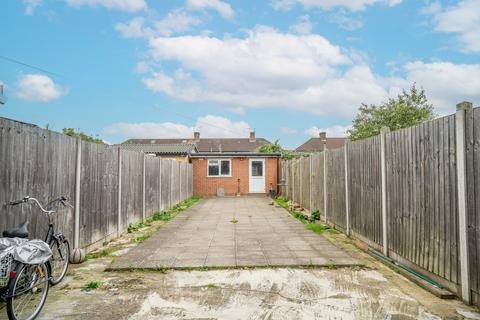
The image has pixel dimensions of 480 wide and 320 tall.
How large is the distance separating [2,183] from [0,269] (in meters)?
1.09

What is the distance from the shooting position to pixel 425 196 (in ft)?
13.9

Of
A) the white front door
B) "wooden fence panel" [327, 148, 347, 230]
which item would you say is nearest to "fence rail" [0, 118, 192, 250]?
"wooden fence panel" [327, 148, 347, 230]

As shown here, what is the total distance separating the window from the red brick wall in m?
0.21

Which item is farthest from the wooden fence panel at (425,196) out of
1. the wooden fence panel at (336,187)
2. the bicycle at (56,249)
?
the bicycle at (56,249)

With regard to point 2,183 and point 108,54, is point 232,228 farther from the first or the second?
point 108,54

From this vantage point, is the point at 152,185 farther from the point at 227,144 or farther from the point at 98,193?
the point at 227,144

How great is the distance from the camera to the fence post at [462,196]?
11.3ft

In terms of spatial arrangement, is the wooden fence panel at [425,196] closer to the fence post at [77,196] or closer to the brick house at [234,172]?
the fence post at [77,196]

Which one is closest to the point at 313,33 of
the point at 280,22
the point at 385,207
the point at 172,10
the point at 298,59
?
the point at 280,22

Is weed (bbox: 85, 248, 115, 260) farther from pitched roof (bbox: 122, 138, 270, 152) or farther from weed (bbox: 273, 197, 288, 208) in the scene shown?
pitched roof (bbox: 122, 138, 270, 152)

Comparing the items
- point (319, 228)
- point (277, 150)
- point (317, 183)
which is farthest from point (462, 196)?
point (277, 150)

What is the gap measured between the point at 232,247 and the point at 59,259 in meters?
3.02

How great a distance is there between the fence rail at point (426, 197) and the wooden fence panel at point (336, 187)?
0.55 m

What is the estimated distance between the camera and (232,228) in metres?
8.88
